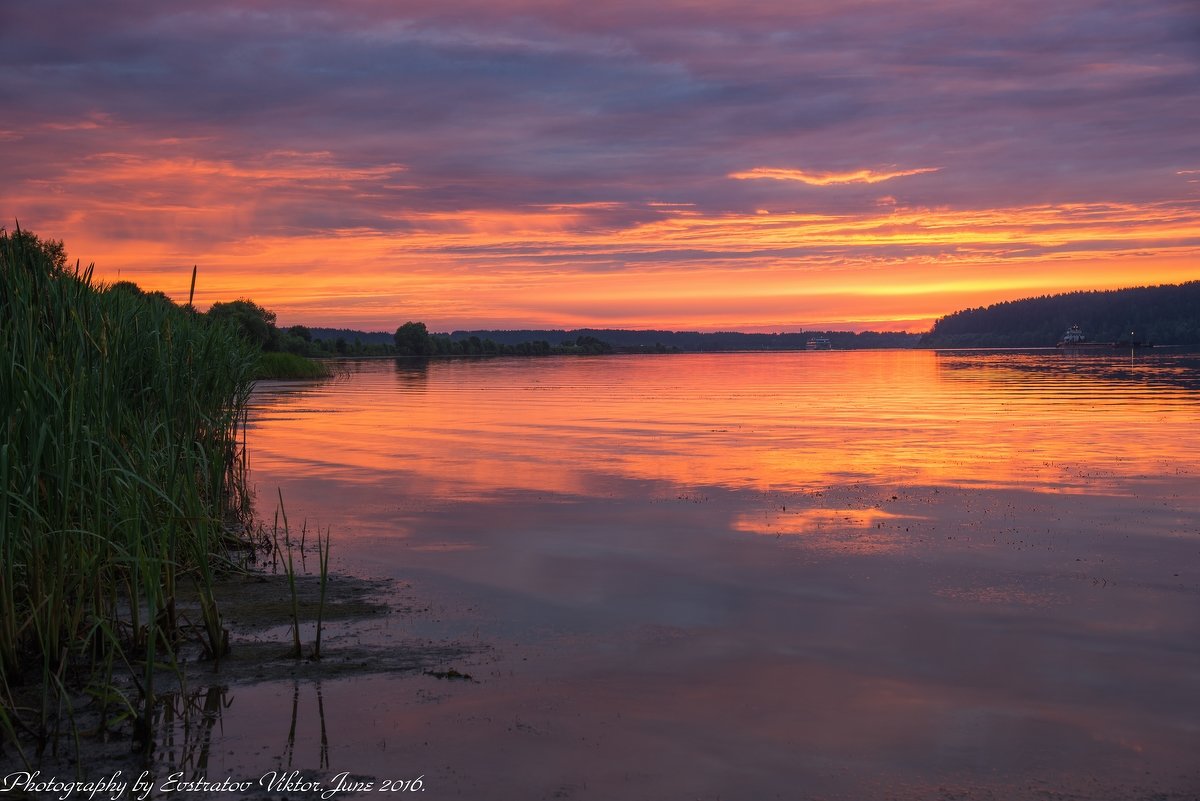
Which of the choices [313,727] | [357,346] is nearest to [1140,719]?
[313,727]

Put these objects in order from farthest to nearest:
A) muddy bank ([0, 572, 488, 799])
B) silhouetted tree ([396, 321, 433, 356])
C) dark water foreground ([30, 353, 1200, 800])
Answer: silhouetted tree ([396, 321, 433, 356]), dark water foreground ([30, 353, 1200, 800]), muddy bank ([0, 572, 488, 799])

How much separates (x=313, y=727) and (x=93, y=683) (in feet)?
5.60

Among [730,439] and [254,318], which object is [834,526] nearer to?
[730,439]

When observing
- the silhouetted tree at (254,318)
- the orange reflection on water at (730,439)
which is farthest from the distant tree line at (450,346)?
the orange reflection on water at (730,439)

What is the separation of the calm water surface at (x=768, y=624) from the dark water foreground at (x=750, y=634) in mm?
39

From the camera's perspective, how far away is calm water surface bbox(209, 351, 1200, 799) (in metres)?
7.52

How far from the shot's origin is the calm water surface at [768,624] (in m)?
7.52

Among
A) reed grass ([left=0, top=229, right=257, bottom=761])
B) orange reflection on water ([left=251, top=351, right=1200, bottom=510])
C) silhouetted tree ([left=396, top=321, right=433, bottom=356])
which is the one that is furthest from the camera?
silhouetted tree ([left=396, top=321, right=433, bottom=356])

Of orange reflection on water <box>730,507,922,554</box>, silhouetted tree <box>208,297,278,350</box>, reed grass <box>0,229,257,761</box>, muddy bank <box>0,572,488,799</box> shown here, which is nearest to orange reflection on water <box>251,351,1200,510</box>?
orange reflection on water <box>730,507,922,554</box>

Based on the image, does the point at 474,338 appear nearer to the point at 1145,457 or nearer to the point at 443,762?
the point at 1145,457

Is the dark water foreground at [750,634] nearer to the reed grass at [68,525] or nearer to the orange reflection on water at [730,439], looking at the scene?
the orange reflection on water at [730,439]

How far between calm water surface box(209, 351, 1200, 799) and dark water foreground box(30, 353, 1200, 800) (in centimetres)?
4

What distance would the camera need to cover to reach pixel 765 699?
880cm

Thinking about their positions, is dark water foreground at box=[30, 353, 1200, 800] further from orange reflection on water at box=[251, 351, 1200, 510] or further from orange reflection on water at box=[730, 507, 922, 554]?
orange reflection on water at box=[251, 351, 1200, 510]
